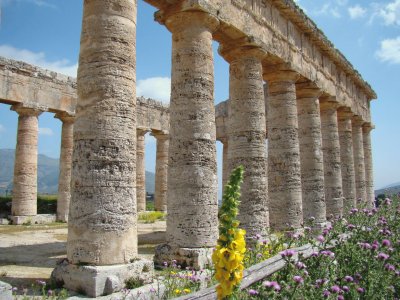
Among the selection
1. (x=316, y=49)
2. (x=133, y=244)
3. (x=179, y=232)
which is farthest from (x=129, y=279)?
(x=316, y=49)

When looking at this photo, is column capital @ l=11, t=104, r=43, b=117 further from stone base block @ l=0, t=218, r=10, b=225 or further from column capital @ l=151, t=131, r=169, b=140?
column capital @ l=151, t=131, r=169, b=140

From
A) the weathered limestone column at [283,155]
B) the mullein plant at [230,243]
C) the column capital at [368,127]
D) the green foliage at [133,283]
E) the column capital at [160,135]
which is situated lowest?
the green foliage at [133,283]

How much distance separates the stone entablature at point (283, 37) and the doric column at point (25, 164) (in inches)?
524

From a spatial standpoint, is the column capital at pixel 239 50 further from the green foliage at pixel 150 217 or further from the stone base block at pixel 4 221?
the stone base block at pixel 4 221

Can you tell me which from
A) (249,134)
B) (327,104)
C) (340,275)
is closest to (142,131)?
(327,104)

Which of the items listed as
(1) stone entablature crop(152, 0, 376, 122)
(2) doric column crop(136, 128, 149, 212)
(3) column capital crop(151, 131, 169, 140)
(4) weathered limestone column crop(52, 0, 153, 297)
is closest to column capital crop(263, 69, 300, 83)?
(1) stone entablature crop(152, 0, 376, 122)

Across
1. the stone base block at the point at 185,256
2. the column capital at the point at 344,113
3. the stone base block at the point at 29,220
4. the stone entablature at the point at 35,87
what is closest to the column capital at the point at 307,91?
the column capital at the point at 344,113

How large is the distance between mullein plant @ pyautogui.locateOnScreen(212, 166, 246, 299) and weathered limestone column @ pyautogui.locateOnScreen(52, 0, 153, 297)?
386cm

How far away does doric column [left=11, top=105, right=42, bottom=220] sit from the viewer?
67.2 feet

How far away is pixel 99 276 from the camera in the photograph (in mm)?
6613

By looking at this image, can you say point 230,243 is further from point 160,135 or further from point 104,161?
point 160,135

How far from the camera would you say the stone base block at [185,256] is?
894 cm

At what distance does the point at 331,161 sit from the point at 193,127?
1182 cm

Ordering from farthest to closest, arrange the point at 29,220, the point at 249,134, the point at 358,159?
the point at 358,159 < the point at 29,220 < the point at 249,134
